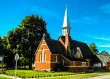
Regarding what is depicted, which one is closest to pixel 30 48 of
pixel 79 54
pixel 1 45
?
pixel 1 45

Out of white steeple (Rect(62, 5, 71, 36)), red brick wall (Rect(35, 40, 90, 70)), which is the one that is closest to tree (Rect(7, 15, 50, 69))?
red brick wall (Rect(35, 40, 90, 70))

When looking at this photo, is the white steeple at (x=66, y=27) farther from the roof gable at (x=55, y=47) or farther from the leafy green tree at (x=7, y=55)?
the leafy green tree at (x=7, y=55)

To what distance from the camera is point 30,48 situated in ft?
151

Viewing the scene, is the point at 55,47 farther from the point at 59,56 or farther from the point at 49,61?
the point at 49,61

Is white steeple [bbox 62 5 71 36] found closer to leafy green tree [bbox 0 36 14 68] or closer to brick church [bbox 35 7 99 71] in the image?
brick church [bbox 35 7 99 71]

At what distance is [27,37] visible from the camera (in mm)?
46500

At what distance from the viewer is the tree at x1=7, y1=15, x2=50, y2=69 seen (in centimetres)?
4566

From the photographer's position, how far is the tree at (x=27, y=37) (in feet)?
150

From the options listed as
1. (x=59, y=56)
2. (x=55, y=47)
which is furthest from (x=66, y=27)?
(x=59, y=56)

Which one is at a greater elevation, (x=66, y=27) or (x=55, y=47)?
(x=66, y=27)

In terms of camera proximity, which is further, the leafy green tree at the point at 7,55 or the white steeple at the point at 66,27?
the white steeple at the point at 66,27

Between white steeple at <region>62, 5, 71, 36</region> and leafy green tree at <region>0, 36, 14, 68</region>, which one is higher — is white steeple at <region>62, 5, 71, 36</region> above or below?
above

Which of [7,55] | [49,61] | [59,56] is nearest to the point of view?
[49,61]


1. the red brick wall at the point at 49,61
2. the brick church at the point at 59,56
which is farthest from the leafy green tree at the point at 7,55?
the red brick wall at the point at 49,61
